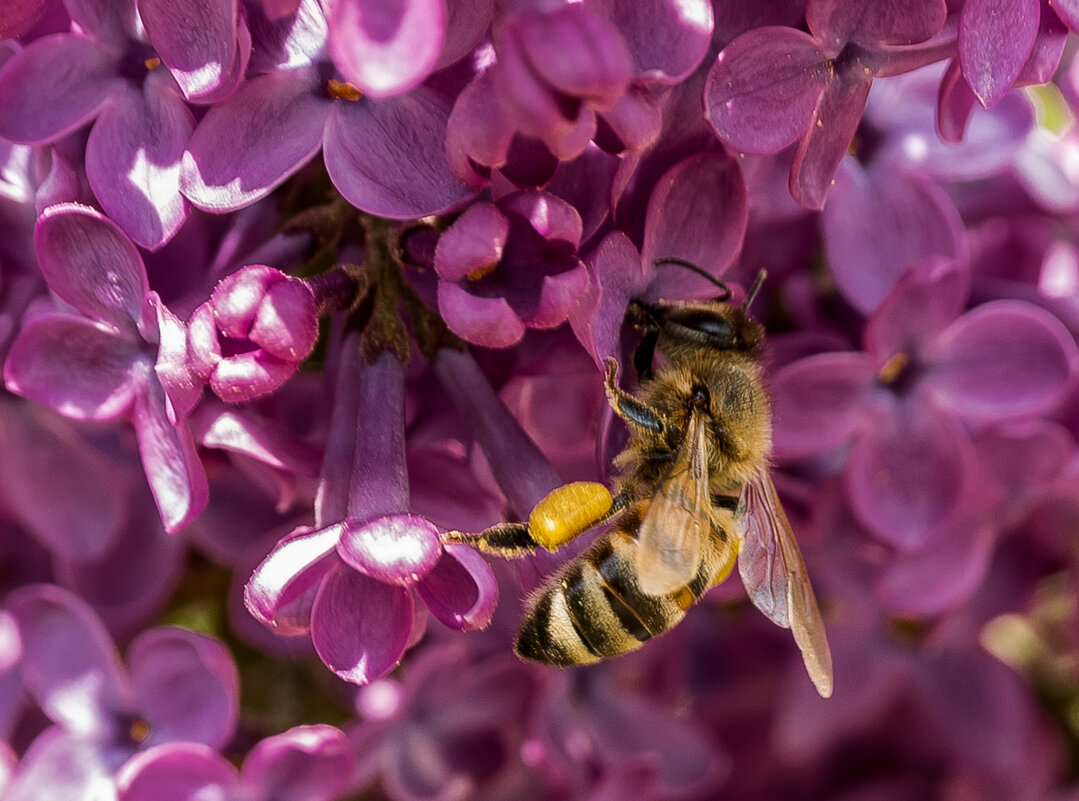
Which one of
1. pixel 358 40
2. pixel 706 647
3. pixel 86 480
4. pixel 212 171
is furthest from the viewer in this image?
pixel 706 647

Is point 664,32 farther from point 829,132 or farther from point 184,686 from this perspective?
point 184,686

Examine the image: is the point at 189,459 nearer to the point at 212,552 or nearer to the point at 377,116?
the point at 377,116

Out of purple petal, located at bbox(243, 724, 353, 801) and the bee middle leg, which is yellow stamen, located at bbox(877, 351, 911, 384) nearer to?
the bee middle leg

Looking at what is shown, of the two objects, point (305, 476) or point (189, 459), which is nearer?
point (189, 459)

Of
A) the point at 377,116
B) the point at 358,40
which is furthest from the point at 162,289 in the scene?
the point at 358,40

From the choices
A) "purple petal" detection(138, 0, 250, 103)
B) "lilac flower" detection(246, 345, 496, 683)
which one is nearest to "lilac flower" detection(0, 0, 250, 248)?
"purple petal" detection(138, 0, 250, 103)

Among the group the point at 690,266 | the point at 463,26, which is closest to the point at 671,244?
the point at 690,266

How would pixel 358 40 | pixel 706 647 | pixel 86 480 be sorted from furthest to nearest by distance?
pixel 706 647, pixel 86 480, pixel 358 40

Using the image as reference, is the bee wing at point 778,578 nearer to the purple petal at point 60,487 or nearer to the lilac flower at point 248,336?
the lilac flower at point 248,336
